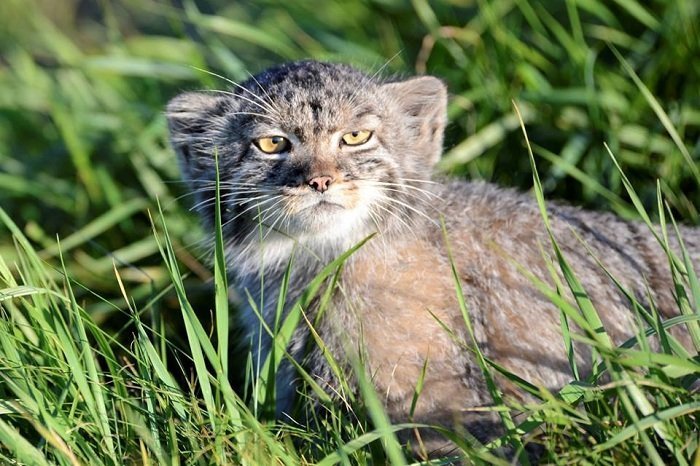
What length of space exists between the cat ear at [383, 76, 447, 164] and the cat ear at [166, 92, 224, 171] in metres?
0.88

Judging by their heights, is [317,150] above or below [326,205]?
above

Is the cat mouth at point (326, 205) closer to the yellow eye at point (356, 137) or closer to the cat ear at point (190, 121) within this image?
the yellow eye at point (356, 137)

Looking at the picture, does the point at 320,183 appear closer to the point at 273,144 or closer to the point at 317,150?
the point at 317,150

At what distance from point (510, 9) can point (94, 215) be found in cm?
314

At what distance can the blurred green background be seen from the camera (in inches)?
222

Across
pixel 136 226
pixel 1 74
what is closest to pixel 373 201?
pixel 136 226

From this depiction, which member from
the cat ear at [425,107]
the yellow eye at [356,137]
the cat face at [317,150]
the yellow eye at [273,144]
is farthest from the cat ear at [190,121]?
the cat ear at [425,107]

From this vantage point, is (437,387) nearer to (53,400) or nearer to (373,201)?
(373,201)

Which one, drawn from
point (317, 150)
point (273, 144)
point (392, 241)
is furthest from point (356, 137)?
point (392, 241)

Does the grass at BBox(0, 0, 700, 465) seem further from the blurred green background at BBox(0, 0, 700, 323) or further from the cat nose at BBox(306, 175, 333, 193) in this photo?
the cat nose at BBox(306, 175, 333, 193)

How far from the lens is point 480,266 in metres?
4.18

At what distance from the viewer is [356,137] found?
13.5ft

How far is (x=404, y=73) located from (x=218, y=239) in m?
2.10

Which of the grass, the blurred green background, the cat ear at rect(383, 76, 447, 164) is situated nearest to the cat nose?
the grass
